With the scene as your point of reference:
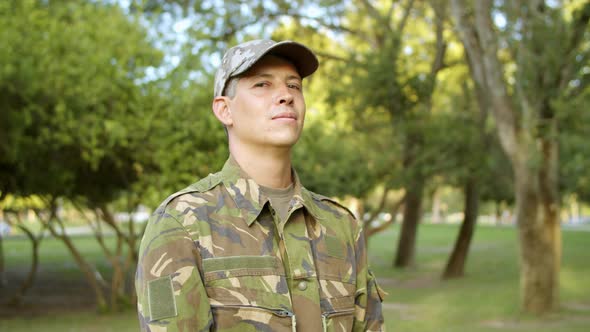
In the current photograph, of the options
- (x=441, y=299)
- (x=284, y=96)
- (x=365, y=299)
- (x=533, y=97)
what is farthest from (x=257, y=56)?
(x=441, y=299)

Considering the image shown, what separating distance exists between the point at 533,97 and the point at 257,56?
33.4 ft

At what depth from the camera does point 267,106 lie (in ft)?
6.40

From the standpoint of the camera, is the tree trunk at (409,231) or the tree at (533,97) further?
the tree trunk at (409,231)

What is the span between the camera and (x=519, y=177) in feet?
38.7

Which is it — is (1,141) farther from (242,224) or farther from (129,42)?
(242,224)

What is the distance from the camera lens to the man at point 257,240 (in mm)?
1715

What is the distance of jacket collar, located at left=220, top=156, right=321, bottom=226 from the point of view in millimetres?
1899

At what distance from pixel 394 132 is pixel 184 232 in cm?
1274

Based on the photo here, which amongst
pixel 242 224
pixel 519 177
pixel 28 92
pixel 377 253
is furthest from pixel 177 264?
pixel 377 253

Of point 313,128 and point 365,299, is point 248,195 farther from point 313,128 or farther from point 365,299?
point 313,128

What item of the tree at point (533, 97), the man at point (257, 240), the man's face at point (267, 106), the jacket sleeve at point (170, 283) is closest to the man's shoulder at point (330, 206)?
the man at point (257, 240)

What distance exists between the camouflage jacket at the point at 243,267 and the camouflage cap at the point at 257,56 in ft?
0.92

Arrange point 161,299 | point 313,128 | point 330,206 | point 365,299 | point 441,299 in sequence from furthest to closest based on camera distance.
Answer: point 441,299, point 313,128, point 330,206, point 365,299, point 161,299

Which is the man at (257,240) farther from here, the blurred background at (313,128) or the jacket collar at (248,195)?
the blurred background at (313,128)
